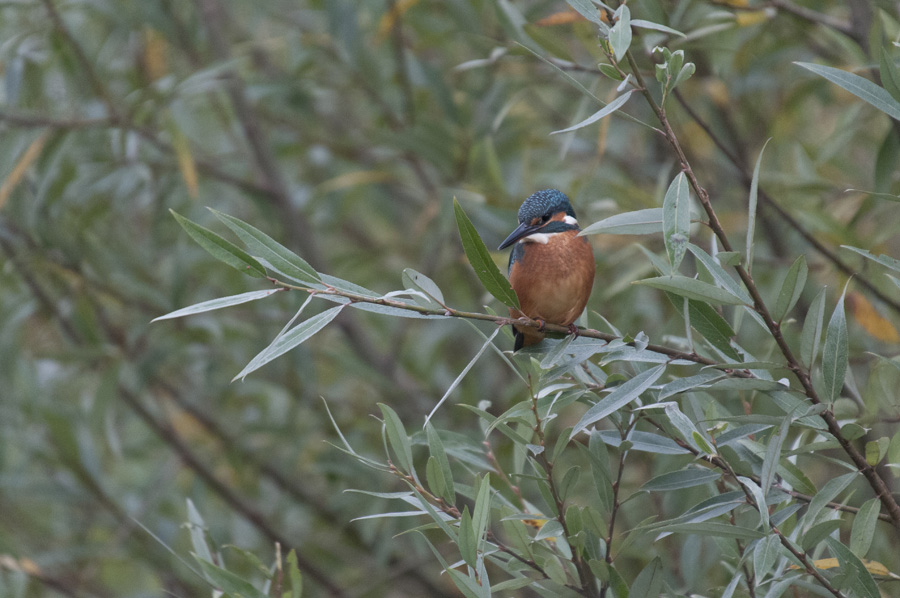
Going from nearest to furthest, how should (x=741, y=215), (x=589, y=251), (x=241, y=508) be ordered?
(x=589, y=251)
(x=741, y=215)
(x=241, y=508)

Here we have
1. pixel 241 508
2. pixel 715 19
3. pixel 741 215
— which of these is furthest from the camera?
pixel 241 508

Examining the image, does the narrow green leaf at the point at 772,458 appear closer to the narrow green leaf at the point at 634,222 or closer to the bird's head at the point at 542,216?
the narrow green leaf at the point at 634,222

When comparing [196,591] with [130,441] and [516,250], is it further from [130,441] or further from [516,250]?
[516,250]

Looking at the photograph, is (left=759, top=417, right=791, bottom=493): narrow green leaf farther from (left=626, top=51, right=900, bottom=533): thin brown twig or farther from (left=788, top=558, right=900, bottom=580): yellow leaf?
(left=788, top=558, right=900, bottom=580): yellow leaf

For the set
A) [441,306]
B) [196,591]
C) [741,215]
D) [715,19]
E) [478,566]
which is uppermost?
[715,19]

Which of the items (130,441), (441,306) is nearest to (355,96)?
(130,441)

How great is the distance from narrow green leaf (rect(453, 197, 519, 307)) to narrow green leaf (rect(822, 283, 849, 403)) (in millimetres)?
510

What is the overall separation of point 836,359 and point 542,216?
1.00m

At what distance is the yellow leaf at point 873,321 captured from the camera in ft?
7.50

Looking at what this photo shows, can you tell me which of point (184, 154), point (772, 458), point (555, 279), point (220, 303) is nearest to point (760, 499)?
point (772, 458)

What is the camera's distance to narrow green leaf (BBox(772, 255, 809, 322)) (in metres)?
1.37

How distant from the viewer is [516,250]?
237 cm

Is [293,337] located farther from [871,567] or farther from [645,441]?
[871,567]

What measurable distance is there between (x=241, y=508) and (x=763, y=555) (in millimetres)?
2666
